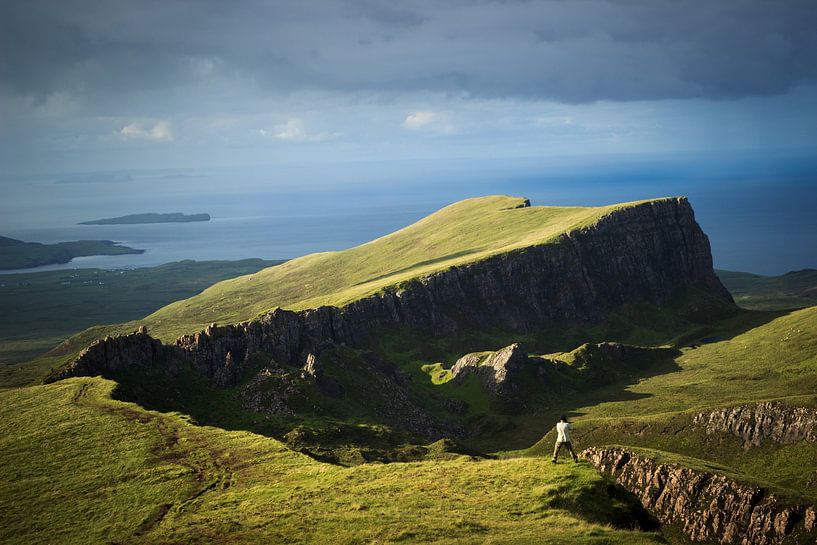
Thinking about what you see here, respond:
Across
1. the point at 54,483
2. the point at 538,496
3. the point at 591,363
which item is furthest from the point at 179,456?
the point at 591,363

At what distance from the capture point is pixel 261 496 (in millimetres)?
51969

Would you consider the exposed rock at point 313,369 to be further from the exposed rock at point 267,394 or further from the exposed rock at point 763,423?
the exposed rock at point 763,423

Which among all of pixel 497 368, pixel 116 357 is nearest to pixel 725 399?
pixel 497 368

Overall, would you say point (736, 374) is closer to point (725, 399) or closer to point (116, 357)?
point (725, 399)

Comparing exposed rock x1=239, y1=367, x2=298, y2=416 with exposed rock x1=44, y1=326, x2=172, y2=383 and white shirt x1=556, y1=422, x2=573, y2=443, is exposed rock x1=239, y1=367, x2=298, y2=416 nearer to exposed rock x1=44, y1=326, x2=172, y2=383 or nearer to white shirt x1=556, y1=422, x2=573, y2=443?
exposed rock x1=44, y1=326, x2=172, y2=383

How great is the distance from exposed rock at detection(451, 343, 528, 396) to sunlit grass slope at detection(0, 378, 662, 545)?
→ 84.3m

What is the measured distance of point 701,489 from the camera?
63.7m

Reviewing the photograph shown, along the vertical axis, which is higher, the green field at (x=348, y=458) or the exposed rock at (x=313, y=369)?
the exposed rock at (x=313, y=369)

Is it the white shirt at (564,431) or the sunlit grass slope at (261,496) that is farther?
the white shirt at (564,431)

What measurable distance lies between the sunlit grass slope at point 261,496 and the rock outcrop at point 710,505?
16.8 m

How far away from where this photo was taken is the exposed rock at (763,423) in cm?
8281

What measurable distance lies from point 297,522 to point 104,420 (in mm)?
42019

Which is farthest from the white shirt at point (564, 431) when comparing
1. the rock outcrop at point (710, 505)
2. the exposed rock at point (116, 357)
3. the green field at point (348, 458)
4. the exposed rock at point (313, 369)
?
the exposed rock at point (116, 357)

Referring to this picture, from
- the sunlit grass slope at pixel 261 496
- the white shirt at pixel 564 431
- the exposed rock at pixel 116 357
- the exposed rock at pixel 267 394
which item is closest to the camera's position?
the sunlit grass slope at pixel 261 496
